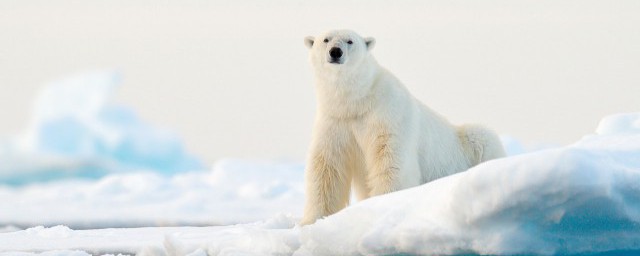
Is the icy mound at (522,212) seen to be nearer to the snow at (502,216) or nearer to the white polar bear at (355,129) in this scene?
the snow at (502,216)

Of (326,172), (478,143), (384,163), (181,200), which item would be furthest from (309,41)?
(181,200)

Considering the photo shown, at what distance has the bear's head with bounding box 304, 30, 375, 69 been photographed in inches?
255

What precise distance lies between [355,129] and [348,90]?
29cm

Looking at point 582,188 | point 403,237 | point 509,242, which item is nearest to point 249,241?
point 403,237

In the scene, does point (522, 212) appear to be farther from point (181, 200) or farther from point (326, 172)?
A: point (181, 200)

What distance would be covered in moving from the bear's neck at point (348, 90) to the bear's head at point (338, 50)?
2.1 inches

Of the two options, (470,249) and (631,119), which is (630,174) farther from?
(631,119)

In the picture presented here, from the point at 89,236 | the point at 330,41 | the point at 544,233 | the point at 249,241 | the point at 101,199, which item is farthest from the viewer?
the point at 101,199

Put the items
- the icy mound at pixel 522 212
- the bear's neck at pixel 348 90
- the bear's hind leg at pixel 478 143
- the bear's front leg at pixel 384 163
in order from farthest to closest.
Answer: the bear's hind leg at pixel 478 143
the bear's neck at pixel 348 90
the bear's front leg at pixel 384 163
the icy mound at pixel 522 212

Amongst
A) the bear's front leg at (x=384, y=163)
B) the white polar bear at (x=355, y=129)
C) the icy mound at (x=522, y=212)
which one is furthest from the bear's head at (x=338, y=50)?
the icy mound at (x=522, y=212)

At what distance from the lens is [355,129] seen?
6.59 m

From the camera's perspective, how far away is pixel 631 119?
23.7 feet

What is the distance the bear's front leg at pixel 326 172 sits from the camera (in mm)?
6629

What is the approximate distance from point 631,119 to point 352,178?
2359 mm
